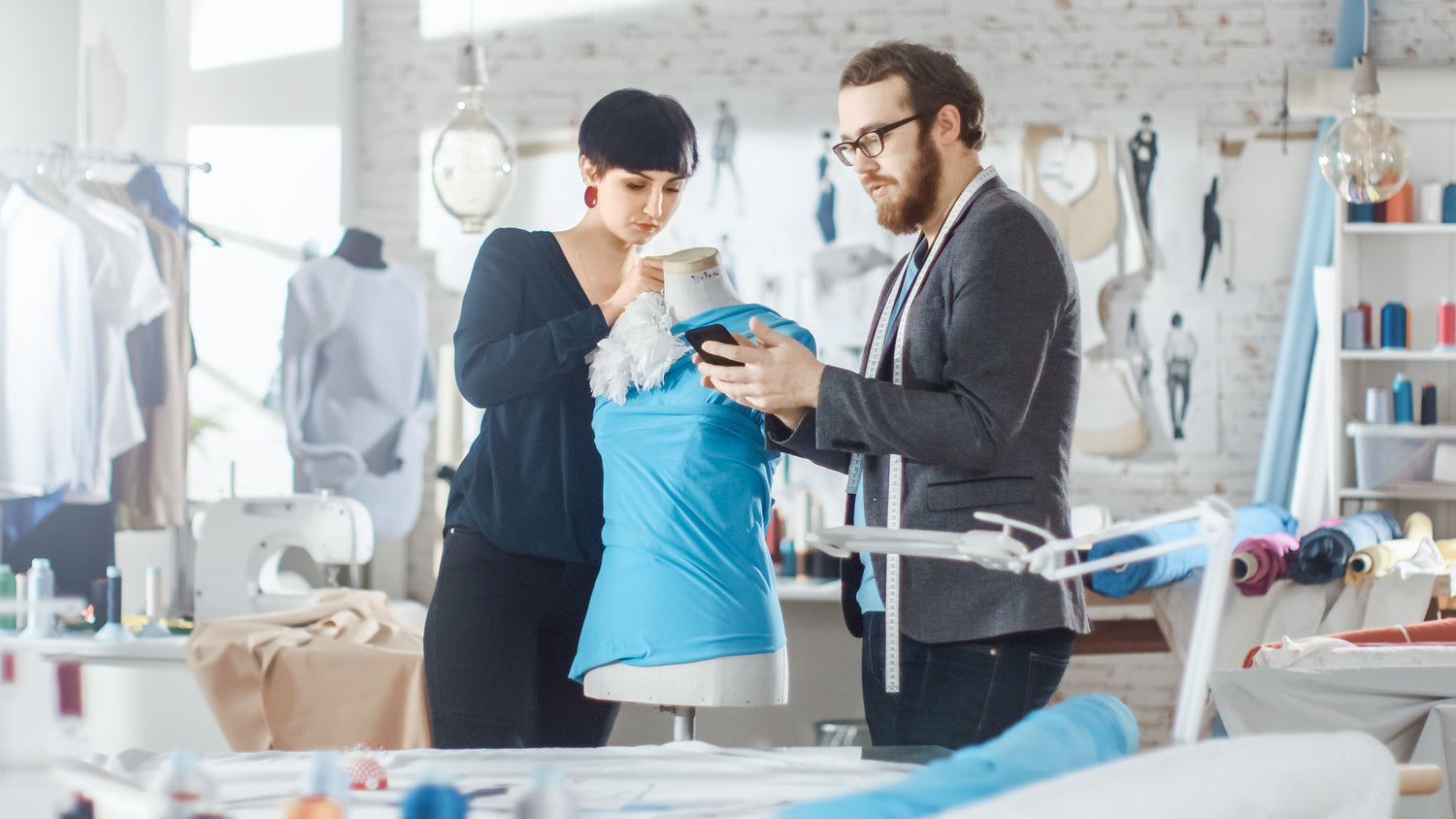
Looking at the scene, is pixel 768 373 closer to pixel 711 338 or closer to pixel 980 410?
pixel 711 338

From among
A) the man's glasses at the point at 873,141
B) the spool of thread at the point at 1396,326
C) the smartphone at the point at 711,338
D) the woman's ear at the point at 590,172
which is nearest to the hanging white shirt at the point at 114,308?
the woman's ear at the point at 590,172

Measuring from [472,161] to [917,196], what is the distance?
229cm

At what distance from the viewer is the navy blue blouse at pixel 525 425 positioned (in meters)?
1.91

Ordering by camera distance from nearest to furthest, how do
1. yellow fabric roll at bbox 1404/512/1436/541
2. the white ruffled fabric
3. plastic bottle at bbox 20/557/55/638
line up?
the white ruffled fabric → plastic bottle at bbox 20/557/55/638 → yellow fabric roll at bbox 1404/512/1436/541

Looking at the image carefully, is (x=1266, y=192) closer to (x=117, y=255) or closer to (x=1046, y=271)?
(x=1046, y=271)

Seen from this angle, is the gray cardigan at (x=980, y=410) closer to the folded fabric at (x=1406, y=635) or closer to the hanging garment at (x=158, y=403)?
the folded fabric at (x=1406, y=635)

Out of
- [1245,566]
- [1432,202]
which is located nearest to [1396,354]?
[1432,202]

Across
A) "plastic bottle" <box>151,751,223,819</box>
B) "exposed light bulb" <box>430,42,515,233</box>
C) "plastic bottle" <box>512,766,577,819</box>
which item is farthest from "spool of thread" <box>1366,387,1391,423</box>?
"plastic bottle" <box>151,751,223,819</box>

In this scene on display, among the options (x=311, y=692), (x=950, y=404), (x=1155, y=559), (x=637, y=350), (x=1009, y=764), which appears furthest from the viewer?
(x=1155, y=559)

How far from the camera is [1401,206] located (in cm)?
464

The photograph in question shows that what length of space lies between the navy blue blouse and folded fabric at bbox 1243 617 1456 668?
146cm

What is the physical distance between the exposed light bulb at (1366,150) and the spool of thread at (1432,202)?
1.49 metres

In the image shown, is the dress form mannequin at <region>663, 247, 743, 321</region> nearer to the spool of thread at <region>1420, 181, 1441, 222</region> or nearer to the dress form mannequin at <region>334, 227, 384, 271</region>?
the dress form mannequin at <region>334, 227, 384, 271</region>

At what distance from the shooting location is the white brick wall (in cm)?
494
